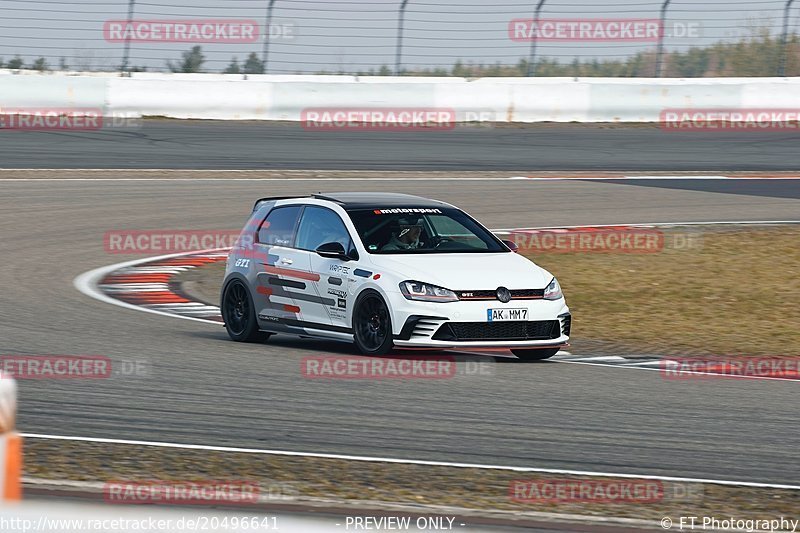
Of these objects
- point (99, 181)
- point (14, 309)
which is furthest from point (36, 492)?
point (99, 181)

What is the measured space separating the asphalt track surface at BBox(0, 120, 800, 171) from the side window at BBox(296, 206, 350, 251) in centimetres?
1333

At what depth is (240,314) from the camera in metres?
12.0

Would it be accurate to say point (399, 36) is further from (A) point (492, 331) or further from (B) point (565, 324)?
(A) point (492, 331)

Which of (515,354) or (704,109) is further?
(704,109)

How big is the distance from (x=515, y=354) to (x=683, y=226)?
9.63m

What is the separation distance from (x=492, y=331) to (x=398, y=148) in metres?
17.5

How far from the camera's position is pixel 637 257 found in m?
17.8

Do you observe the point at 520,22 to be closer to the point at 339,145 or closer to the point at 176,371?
the point at 339,145

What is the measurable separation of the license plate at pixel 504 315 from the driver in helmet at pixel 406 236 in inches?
44.0

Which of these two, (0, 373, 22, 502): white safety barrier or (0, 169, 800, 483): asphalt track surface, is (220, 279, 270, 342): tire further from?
(0, 373, 22, 502): white safety barrier

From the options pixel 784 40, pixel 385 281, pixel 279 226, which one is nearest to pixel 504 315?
pixel 385 281

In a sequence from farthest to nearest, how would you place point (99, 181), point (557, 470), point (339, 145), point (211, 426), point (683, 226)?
point (339, 145), point (99, 181), point (683, 226), point (211, 426), point (557, 470)

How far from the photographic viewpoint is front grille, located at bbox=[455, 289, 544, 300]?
10.5 m

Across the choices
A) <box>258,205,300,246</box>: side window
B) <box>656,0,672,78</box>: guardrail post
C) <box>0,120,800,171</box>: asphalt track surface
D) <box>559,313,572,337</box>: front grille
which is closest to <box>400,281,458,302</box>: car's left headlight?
<box>559,313,572,337</box>: front grille
